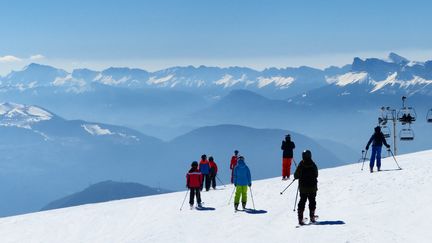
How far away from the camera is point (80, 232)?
2078cm

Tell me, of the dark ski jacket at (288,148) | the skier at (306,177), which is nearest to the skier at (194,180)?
the dark ski jacket at (288,148)

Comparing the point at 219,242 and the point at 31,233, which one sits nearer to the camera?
the point at 219,242

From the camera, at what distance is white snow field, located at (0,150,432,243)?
1470 cm

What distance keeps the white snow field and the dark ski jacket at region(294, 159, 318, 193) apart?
1079mm

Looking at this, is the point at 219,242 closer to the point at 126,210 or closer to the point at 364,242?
the point at 364,242

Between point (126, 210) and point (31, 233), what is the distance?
13.0 feet

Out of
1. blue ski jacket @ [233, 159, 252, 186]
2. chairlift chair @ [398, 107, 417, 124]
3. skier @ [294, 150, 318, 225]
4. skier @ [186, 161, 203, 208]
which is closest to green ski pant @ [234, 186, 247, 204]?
blue ski jacket @ [233, 159, 252, 186]

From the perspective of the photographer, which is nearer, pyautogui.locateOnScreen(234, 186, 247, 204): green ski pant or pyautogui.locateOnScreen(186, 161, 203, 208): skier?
pyautogui.locateOnScreen(234, 186, 247, 204): green ski pant

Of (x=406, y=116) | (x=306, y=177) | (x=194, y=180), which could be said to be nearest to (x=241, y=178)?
(x=194, y=180)

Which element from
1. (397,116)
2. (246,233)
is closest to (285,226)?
(246,233)

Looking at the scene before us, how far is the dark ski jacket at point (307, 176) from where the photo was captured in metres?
15.7

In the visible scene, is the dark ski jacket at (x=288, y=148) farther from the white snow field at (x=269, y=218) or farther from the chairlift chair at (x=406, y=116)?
the chairlift chair at (x=406, y=116)

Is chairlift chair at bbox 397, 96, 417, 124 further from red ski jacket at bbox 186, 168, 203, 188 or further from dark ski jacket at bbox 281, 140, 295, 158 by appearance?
red ski jacket at bbox 186, 168, 203, 188

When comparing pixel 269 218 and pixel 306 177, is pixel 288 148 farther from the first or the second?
pixel 306 177
